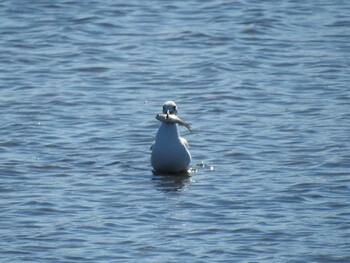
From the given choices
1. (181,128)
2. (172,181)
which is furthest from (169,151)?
(181,128)

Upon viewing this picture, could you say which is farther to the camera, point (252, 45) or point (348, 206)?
point (252, 45)

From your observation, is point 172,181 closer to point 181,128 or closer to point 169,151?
point 169,151

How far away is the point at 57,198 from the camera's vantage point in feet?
37.1

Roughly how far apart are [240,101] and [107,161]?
338cm

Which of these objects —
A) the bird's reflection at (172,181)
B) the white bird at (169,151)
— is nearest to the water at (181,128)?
the bird's reflection at (172,181)

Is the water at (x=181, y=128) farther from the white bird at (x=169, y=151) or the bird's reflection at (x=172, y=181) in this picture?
the white bird at (x=169, y=151)

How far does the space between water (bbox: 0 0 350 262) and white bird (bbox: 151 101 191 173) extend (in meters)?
0.14

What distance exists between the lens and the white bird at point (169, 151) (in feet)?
39.4

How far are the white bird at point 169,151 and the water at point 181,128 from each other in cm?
14

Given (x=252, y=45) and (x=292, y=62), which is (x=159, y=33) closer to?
(x=252, y=45)

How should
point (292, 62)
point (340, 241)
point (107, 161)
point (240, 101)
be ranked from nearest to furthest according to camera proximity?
point (340, 241) < point (107, 161) < point (240, 101) < point (292, 62)

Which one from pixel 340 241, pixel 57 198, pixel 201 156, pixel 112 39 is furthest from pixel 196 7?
pixel 340 241

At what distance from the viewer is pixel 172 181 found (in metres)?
12.0

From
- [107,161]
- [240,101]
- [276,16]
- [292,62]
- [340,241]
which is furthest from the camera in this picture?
[276,16]
